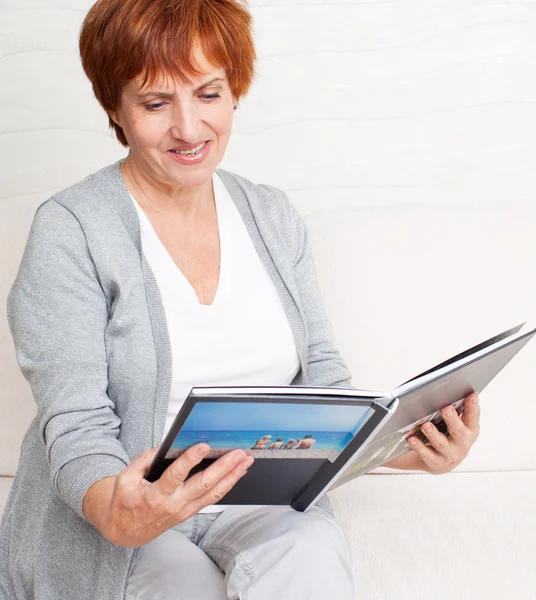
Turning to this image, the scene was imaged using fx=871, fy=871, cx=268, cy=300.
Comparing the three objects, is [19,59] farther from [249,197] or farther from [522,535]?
[522,535]

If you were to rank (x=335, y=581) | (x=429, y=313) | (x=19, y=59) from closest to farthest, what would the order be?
1. (x=335, y=581)
2. (x=429, y=313)
3. (x=19, y=59)

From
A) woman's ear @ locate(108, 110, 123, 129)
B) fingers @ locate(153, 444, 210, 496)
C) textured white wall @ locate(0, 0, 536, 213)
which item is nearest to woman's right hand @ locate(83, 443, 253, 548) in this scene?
fingers @ locate(153, 444, 210, 496)

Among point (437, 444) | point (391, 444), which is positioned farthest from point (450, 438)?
point (391, 444)

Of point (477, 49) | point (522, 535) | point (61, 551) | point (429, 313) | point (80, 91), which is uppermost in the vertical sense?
point (477, 49)

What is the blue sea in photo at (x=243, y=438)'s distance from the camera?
984 mm

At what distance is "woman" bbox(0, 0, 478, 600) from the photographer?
3.94 ft

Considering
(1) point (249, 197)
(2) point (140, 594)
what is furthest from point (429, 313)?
(2) point (140, 594)

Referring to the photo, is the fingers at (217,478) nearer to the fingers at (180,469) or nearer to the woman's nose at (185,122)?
the fingers at (180,469)

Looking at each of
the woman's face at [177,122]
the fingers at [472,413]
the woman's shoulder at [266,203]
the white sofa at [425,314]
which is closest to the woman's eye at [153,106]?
the woman's face at [177,122]

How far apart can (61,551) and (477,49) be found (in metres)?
1.59

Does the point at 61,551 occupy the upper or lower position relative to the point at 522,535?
upper

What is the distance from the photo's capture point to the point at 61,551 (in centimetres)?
132

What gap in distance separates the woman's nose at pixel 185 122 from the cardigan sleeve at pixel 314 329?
1.19 feet

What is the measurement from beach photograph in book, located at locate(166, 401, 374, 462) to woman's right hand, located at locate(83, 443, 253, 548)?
16mm
